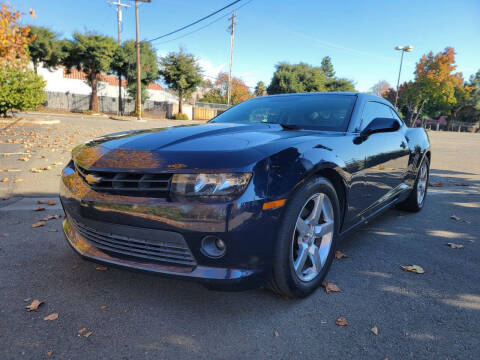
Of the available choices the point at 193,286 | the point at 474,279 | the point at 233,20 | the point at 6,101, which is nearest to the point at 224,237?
the point at 193,286

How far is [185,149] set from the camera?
1.82 m

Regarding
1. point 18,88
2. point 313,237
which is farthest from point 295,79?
point 313,237

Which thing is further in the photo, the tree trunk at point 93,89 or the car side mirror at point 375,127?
the tree trunk at point 93,89

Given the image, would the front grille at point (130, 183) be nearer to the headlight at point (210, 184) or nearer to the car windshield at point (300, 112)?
the headlight at point (210, 184)

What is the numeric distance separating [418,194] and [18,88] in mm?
15660

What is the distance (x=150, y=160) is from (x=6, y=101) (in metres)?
15.5

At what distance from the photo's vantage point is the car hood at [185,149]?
1698mm

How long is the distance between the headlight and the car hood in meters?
0.04

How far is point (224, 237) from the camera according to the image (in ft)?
5.38

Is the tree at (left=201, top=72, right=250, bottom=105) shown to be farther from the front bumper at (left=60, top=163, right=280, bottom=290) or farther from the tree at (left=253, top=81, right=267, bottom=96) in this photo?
the front bumper at (left=60, top=163, right=280, bottom=290)

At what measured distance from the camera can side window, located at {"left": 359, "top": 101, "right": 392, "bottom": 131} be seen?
2.92m

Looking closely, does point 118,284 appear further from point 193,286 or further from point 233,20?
point 233,20

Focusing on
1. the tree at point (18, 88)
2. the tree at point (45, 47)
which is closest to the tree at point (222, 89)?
the tree at point (45, 47)

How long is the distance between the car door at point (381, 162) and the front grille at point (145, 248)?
158cm
